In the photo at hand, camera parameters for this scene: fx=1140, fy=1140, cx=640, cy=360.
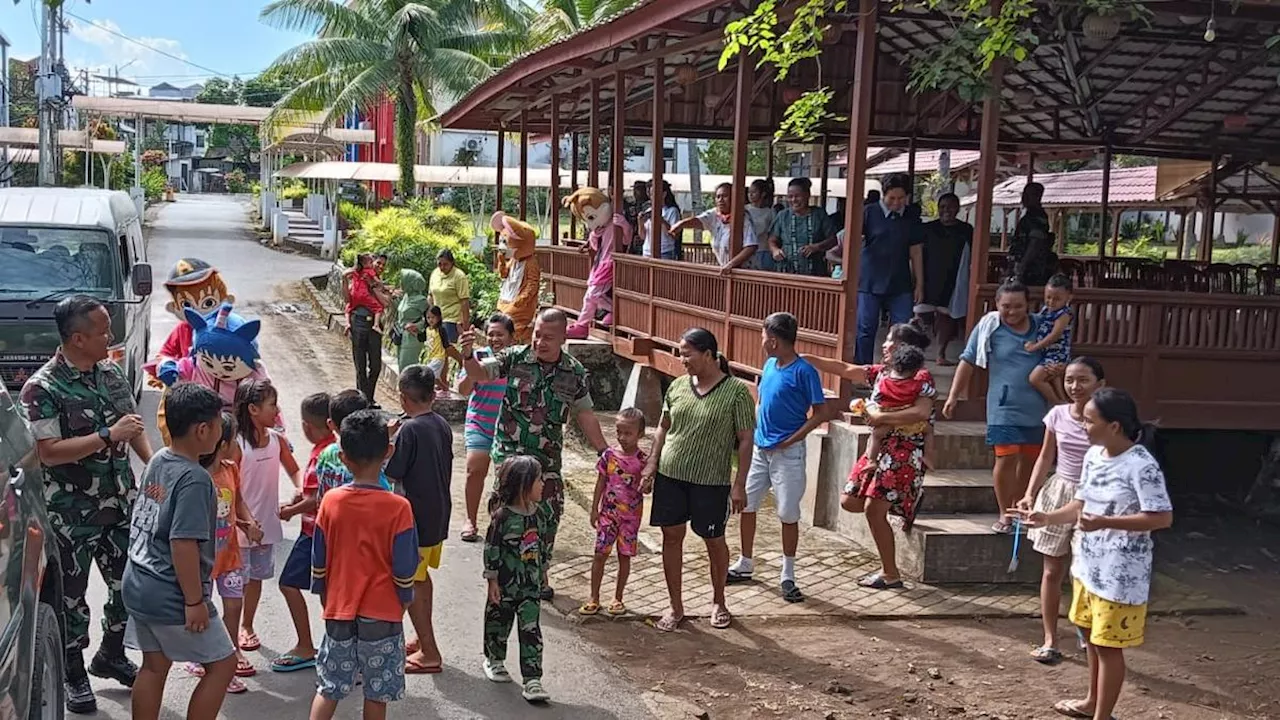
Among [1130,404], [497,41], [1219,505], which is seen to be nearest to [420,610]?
[1130,404]

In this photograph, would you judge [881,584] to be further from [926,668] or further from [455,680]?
[455,680]

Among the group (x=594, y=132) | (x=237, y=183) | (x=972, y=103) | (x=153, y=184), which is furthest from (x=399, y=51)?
(x=237, y=183)

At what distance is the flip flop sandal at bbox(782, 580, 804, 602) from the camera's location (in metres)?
6.95

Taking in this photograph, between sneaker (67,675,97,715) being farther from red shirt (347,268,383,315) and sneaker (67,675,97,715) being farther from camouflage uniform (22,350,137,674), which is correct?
red shirt (347,268,383,315)

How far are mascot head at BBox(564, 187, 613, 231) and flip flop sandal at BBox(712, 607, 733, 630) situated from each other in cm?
729

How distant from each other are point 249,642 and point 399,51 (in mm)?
24621

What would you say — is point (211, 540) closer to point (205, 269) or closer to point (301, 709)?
point (301, 709)

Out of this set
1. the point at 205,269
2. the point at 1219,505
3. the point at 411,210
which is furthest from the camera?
the point at 411,210

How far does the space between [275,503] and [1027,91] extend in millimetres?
12027

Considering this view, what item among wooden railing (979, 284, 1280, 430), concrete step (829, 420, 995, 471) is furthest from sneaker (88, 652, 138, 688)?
wooden railing (979, 284, 1280, 430)

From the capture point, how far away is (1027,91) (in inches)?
575

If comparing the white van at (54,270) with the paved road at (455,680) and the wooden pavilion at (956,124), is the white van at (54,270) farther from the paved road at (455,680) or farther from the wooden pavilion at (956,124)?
the wooden pavilion at (956,124)

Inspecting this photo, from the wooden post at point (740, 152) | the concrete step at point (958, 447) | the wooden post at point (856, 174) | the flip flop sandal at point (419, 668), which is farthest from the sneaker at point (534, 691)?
the wooden post at point (740, 152)

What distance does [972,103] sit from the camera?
9336mm
